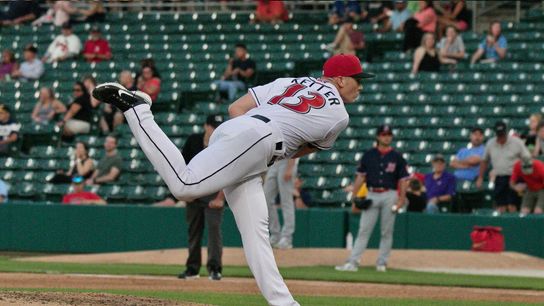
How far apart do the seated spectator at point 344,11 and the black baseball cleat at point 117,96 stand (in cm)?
1680

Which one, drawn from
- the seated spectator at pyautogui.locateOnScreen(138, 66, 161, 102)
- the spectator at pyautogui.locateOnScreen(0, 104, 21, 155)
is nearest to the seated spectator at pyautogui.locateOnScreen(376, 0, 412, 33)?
the seated spectator at pyautogui.locateOnScreen(138, 66, 161, 102)

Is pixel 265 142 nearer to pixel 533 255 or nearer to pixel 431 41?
pixel 533 255

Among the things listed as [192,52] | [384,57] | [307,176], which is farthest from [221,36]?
[307,176]

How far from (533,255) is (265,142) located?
10513 millimetres

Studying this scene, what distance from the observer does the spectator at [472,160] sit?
1911 centimetres

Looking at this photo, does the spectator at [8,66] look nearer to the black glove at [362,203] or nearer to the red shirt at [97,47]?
the red shirt at [97,47]

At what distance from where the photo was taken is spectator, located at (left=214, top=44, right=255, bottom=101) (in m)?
23.5

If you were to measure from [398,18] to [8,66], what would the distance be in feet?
25.7

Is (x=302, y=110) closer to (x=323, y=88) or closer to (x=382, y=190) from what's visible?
(x=323, y=88)

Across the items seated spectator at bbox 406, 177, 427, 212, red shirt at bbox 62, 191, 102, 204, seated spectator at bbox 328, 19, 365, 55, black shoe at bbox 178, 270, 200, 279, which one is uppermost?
seated spectator at bbox 328, 19, 365, 55

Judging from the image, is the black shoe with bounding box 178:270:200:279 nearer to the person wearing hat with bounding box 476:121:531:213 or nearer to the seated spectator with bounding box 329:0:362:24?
the person wearing hat with bounding box 476:121:531:213

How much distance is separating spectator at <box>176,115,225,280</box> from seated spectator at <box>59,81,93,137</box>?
903 centimetres

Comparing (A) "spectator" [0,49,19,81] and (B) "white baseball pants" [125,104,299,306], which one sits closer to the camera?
(B) "white baseball pants" [125,104,299,306]

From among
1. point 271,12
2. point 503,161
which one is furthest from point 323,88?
point 271,12
